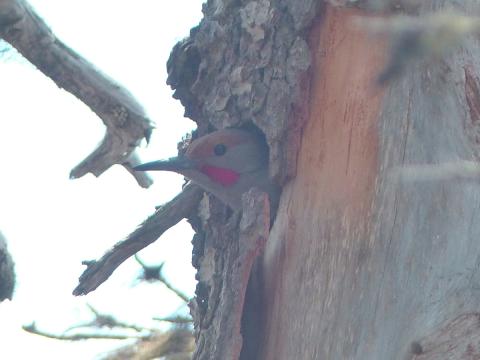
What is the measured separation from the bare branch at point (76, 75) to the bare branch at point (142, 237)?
559 mm

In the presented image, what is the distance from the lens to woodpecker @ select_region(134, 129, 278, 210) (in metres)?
4.21

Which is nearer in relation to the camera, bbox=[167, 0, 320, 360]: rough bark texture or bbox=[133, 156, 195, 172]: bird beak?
bbox=[167, 0, 320, 360]: rough bark texture

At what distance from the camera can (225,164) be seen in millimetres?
4312

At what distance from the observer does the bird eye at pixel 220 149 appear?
4.23m

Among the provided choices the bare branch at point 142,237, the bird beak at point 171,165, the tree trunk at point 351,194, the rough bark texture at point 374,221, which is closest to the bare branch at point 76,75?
the bird beak at point 171,165

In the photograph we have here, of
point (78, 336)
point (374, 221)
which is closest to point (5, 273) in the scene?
point (78, 336)

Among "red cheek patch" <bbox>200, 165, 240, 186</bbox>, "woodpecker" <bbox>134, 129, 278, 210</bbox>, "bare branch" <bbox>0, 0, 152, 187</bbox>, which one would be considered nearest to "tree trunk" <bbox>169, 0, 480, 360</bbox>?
"woodpecker" <bbox>134, 129, 278, 210</bbox>

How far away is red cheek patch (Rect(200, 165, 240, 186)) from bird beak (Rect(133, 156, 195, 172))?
0.27 feet

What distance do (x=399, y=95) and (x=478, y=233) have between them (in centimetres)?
63

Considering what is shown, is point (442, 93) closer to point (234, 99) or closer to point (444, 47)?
point (234, 99)

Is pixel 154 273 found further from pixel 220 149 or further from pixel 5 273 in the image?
pixel 220 149

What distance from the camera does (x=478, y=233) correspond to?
3.04 metres

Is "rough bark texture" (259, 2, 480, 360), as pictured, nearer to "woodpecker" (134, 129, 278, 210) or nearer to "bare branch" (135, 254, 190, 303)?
"woodpecker" (134, 129, 278, 210)

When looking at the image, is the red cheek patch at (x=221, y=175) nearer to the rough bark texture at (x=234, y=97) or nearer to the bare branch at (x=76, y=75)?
the rough bark texture at (x=234, y=97)
